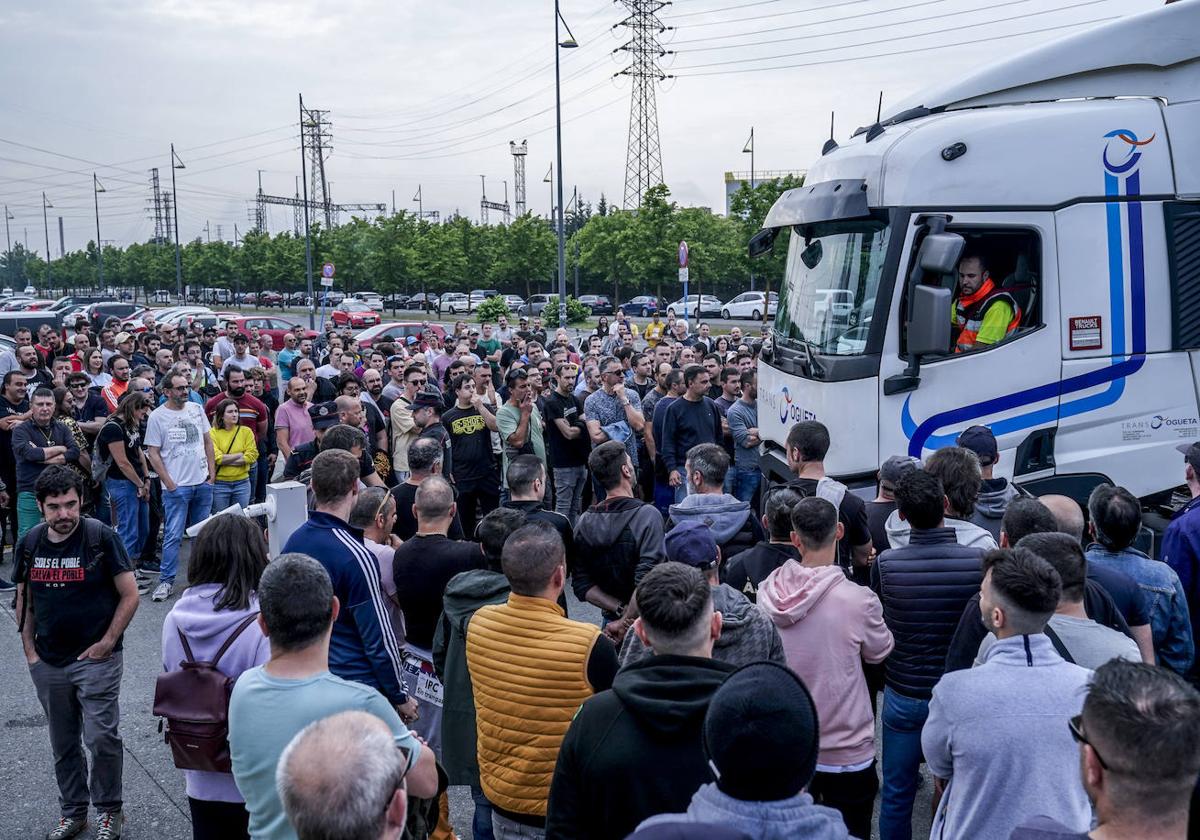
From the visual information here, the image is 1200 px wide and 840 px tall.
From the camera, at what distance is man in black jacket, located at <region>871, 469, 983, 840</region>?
14.1 ft

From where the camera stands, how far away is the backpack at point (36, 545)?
487 cm

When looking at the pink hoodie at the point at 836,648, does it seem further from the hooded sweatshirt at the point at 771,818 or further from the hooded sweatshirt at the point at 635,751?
the hooded sweatshirt at the point at 771,818

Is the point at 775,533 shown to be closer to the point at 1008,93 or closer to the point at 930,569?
the point at 930,569

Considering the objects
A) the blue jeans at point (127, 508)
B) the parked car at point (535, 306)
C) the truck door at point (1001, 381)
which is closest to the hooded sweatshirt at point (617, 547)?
the truck door at point (1001, 381)

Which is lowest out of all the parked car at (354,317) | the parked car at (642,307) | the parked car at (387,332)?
the parked car at (387,332)

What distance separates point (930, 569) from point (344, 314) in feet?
146

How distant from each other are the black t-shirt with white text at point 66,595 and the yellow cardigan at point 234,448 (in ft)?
15.6

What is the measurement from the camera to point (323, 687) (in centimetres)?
308

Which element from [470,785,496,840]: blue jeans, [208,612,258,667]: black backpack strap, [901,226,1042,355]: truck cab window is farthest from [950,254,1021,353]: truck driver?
[208,612,258,667]: black backpack strap

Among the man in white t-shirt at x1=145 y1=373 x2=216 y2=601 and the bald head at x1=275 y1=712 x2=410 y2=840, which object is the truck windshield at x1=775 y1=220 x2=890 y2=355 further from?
the man in white t-shirt at x1=145 y1=373 x2=216 y2=601

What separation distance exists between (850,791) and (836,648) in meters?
0.64

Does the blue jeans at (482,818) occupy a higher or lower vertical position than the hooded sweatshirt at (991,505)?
lower

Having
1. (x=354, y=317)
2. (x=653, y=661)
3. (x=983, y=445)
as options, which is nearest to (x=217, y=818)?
(x=653, y=661)

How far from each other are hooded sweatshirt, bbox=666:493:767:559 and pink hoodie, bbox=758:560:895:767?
50.5 inches
